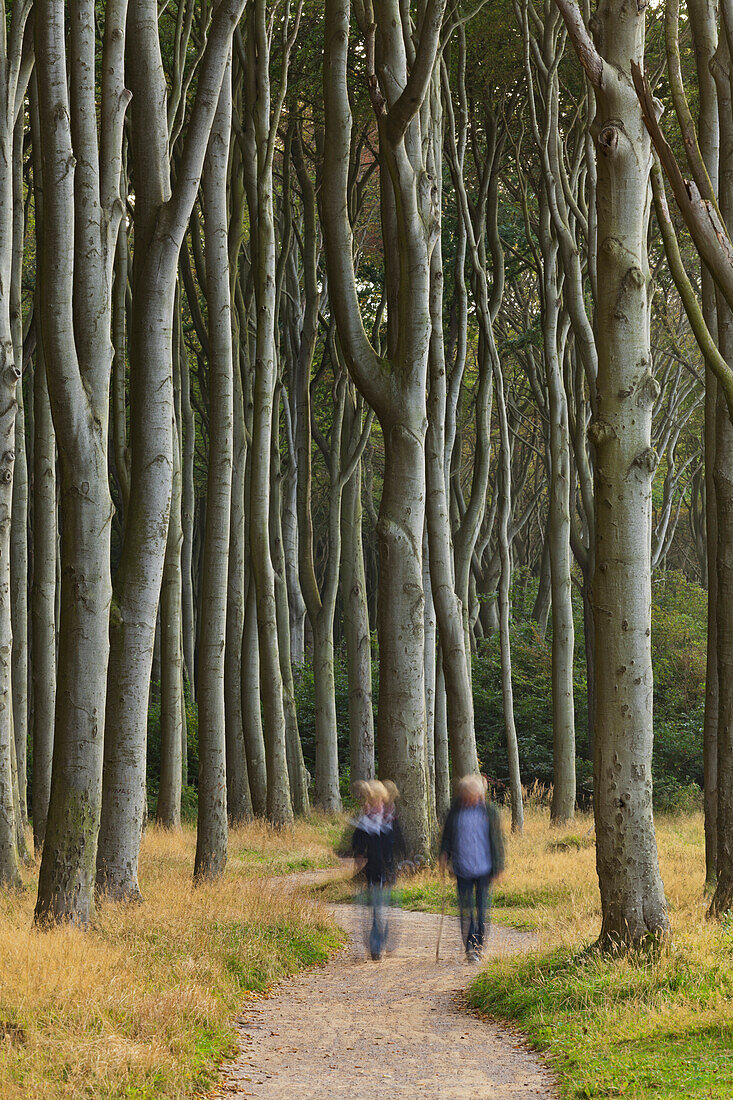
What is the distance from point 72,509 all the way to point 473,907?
4.27 metres

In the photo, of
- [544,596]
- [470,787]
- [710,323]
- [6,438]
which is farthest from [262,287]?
[544,596]

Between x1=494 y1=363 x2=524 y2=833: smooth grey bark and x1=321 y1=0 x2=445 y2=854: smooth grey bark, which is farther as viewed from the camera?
x1=494 y1=363 x2=524 y2=833: smooth grey bark

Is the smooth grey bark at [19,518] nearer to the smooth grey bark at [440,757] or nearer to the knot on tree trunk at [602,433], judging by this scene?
the smooth grey bark at [440,757]

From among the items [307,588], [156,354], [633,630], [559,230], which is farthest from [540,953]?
[307,588]

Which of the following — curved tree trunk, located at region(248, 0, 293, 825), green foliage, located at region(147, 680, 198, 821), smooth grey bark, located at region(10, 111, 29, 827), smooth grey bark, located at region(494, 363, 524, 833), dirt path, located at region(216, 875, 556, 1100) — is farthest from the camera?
green foliage, located at region(147, 680, 198, 821)

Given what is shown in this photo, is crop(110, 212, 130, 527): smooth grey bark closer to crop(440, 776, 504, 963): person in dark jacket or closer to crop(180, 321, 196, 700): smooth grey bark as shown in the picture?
crop(180, 321, 196, 700): smooth grey bark

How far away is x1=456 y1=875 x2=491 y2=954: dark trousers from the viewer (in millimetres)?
8242

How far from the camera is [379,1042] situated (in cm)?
621

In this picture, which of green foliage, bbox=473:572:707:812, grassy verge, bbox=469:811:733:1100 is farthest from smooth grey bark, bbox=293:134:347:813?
grassy verge, bbox=469:811:733:1100

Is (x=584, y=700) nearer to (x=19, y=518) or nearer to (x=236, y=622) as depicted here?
(x=236, y=622)

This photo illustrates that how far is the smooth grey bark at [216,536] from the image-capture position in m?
11.2

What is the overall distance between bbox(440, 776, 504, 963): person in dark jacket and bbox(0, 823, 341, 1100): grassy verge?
125 centimetres

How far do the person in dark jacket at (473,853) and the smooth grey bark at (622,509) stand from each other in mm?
1232

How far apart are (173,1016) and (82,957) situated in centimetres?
79
